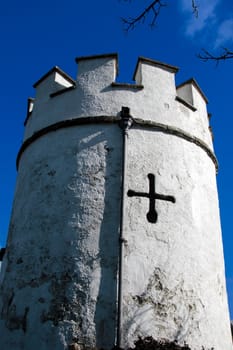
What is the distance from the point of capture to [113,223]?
→ 20.6 feet

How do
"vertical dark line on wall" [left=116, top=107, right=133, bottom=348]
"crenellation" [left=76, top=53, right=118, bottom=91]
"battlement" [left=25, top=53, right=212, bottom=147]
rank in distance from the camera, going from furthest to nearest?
"crenellation" [left=76, top=53, right=118, bottom=91], "battlement" [left=25, top=53, right=212, bottom=147], "vertical dark line on wall" [left=116, top=107, right=133, bottom=348]

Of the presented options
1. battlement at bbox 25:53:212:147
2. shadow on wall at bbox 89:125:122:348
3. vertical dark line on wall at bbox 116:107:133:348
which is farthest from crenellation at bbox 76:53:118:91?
shadow on wall at bbox 89:125:122:348

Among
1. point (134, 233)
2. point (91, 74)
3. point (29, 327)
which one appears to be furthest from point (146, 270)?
point (91, 74)

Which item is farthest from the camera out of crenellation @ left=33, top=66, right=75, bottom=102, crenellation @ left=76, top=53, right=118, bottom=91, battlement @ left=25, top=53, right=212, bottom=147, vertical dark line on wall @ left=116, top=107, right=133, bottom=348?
crenellation @ left=33, top=66, right=75, bottom=102

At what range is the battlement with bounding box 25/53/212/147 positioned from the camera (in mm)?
7448

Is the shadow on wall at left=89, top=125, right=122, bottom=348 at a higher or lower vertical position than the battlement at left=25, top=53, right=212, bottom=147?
lower

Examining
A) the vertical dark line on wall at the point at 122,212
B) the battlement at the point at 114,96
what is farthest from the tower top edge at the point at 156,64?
the vertical dark line on wall at the point at 122,212

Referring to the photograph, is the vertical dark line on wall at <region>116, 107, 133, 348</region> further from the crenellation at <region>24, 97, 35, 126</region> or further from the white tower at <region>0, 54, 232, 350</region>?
the crenellation at <region>24, 97, 35, 126</region>

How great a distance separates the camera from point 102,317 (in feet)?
18.4

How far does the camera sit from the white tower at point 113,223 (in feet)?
19.0

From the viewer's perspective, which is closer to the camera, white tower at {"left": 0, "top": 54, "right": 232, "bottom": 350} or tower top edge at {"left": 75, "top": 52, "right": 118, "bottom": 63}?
white tower at {"left": 0, "top": 54, "right": 232, "bottom": 350}

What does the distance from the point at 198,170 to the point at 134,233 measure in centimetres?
203

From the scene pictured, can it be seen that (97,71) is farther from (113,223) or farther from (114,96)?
(113,223)

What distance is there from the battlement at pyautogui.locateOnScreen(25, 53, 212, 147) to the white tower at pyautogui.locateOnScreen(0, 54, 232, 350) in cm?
3
